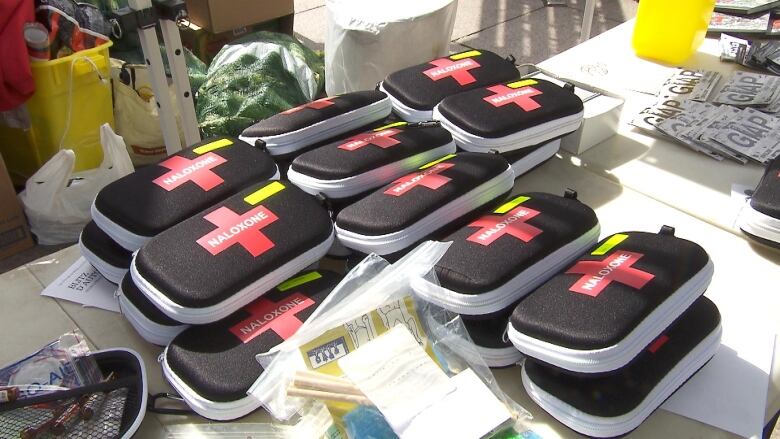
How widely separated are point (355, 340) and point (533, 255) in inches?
10.0

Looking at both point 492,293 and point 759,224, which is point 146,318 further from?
point 759,224

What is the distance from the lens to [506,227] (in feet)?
2.71

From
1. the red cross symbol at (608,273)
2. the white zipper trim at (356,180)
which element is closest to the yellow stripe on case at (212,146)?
the white zipper trim at (356,180)

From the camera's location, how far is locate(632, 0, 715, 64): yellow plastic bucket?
55.9 inches

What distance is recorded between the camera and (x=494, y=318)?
0.78m

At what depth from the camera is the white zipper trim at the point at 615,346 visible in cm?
65

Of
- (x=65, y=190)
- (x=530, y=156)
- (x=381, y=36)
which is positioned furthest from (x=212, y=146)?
(x=65, y=190)

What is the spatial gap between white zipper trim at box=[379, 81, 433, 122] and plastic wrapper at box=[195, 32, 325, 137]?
0.78m

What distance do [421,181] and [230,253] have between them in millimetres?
293

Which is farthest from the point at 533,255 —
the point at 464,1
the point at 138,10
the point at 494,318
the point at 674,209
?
the point at 464,1

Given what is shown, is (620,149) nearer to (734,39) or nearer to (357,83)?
(734,39)

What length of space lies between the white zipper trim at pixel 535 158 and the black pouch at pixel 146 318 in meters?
0.62

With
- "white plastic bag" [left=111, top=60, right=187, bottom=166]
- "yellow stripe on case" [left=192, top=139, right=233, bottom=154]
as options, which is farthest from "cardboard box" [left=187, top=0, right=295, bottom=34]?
"yellow stripe on case" [left=192, top=139, right=233, bottom=154]

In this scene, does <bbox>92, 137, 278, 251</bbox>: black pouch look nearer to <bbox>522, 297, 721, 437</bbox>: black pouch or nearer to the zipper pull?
the zipper pull
